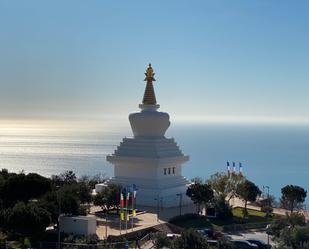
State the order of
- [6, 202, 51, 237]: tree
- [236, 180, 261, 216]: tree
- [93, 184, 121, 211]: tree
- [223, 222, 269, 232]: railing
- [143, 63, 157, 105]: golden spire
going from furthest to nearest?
1. [143, 63, 157, 105]: golden spire
2. [236, 180, 261, 216]: tree
3. [93, 184, 121, 211]: tree
4. [223, 222, 269, 232]: railing
5. [6, 202, 51, 237]: tree

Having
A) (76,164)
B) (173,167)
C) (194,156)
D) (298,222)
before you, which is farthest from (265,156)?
(298,222)

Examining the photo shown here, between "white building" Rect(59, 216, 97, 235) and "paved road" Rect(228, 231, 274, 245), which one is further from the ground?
"white building" Rect(59, 216, 97, 235)

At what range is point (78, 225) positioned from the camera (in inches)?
1066

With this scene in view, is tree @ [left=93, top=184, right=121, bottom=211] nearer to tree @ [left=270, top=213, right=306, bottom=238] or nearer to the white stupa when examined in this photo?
the white stupa

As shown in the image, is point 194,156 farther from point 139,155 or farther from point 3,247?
point 3,247

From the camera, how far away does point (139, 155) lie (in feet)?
122

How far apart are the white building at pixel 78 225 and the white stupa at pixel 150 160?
8.52 m

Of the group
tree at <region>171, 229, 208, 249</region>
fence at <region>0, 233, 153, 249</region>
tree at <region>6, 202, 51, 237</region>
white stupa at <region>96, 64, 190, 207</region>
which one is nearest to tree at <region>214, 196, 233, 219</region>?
white stupa at <region>96, 64, 190, 207</region>

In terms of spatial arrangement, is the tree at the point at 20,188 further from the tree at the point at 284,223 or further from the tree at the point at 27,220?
the tree at the point at 284,223

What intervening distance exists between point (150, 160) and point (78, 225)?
1022 cm

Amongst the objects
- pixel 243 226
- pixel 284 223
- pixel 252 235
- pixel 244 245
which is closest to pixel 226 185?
pixel 243 226

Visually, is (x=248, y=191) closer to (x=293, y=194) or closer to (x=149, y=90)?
(x=293, y=194)

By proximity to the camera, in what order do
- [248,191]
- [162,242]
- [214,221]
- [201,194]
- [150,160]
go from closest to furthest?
[162,242] → [214,221] → [201,194] → [248,191] → [150,160]

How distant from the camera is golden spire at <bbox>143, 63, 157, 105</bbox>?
39406 millimetres
